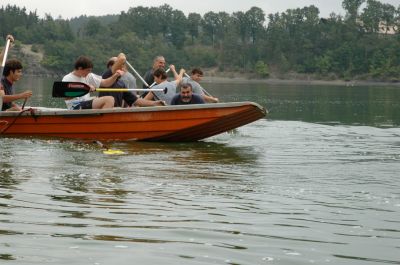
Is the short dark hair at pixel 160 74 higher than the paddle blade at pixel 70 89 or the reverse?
higher

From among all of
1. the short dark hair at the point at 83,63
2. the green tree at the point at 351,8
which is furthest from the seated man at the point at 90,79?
the green tree at the point at 351,8

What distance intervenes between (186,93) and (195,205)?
6228 millimetres

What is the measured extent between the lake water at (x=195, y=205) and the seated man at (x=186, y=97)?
1.19 metres

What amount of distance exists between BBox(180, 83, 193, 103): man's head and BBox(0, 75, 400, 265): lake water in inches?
46.7

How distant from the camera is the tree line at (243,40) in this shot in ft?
405

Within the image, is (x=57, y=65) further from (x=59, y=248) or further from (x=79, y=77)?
(x=59, y=248)

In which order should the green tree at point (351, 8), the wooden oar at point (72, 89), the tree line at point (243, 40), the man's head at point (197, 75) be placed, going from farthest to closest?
1. the green tree at point (351, 8)
2. the tree line at point (243, 40)
3. the man's head at point (197, 75)
4. the wooden oar at point (72, 89)

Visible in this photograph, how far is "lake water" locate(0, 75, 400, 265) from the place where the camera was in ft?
19.0

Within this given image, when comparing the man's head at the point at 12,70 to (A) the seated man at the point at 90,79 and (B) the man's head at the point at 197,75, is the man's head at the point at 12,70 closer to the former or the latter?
A: (A) the seated man at the point at 90,79

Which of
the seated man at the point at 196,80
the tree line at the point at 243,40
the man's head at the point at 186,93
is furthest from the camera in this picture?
the tree line at the point at 243,40

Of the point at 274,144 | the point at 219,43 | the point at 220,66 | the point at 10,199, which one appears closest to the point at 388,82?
the point at 220,66

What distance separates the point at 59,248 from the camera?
5766 mm

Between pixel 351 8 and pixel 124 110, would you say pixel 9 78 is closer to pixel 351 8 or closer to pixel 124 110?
pixel 124 110

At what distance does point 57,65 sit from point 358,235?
122m
